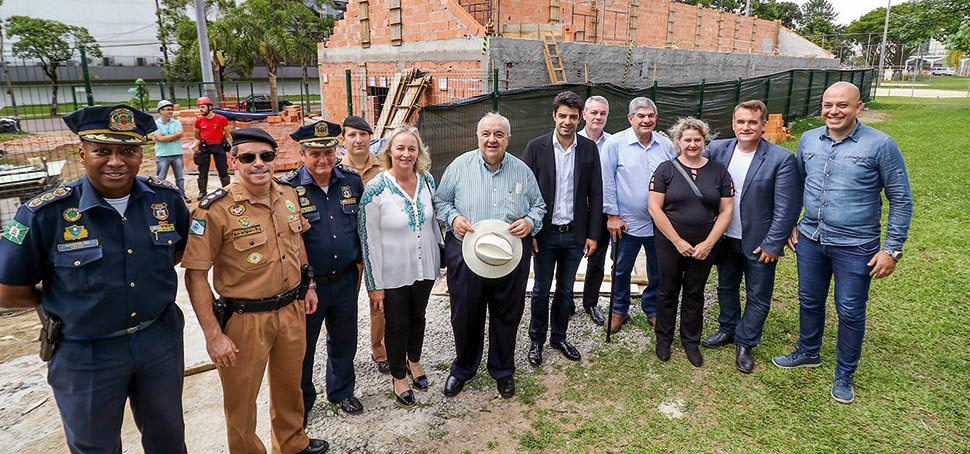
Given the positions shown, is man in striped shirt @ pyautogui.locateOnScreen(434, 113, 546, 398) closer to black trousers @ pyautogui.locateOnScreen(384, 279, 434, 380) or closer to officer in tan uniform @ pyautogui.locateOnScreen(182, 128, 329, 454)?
black trousers @ pyautogui.locateOnScreen(384, 279, 434, 380)

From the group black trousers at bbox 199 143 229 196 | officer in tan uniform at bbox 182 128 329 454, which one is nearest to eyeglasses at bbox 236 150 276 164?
officer in tan uniform at bbox 182 128 329 454

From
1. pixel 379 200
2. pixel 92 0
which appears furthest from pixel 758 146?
pixel 92 0

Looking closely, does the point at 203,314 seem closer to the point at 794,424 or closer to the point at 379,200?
the point at 379,200

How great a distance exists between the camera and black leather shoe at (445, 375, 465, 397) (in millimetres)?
3838

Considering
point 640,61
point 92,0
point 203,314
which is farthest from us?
point 92,0

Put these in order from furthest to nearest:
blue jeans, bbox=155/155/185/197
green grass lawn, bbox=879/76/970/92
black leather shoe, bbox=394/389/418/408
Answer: green grass lawn, bbox=879/76/970/92 → blue jeans, bbox=155/155/185/197 → black leather shoe, bbox=394/389/418/408

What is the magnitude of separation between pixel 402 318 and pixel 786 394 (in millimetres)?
2803

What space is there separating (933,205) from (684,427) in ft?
25.5

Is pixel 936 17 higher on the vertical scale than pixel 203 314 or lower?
higher

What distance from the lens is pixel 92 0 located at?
4856cm

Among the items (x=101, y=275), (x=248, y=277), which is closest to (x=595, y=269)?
(x=248, y=277)

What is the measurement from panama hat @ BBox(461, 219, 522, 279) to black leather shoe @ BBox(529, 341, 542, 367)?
104cm

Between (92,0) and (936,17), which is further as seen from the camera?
(92,0)

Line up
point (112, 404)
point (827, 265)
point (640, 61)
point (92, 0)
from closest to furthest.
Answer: point (112, 404)
point (827, 265)
point (640, 61)
point (92, 0)
